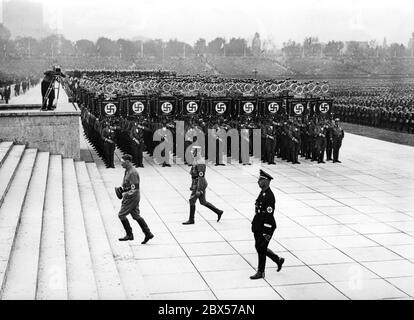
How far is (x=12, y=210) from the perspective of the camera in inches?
405

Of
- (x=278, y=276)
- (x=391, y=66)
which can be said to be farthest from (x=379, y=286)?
(x=391, y=66)

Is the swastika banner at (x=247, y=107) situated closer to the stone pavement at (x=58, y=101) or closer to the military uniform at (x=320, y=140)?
the military uniform at (x=320, y=140)

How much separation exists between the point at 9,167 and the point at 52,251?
17.5 feet

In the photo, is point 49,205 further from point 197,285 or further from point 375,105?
point 375,105

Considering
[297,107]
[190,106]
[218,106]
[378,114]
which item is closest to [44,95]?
[190,106]

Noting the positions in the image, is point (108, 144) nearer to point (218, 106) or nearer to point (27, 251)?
point (218, 106)

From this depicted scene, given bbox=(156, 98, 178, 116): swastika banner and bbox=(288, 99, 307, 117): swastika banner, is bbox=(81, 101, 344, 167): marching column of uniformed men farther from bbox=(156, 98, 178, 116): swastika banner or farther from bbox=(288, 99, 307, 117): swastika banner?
bbox=(288, 99, 307, 117): swastika banner

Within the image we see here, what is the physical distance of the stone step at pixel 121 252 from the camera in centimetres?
816

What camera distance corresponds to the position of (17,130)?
57.6 ft

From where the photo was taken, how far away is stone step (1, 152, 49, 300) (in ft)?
23.5

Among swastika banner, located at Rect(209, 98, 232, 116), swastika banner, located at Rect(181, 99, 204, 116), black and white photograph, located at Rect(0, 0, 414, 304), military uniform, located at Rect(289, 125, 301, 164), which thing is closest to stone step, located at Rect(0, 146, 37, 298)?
black and white photograph, located at Rect(0, 0, 414, 304)

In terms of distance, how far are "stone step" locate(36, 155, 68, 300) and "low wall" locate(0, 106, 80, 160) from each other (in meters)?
4.65

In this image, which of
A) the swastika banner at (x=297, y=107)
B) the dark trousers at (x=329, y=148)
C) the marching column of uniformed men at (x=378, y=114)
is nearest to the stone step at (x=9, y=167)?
the swastika banner at (x=297, y=107)

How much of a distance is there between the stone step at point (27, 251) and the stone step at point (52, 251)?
0.12 m
